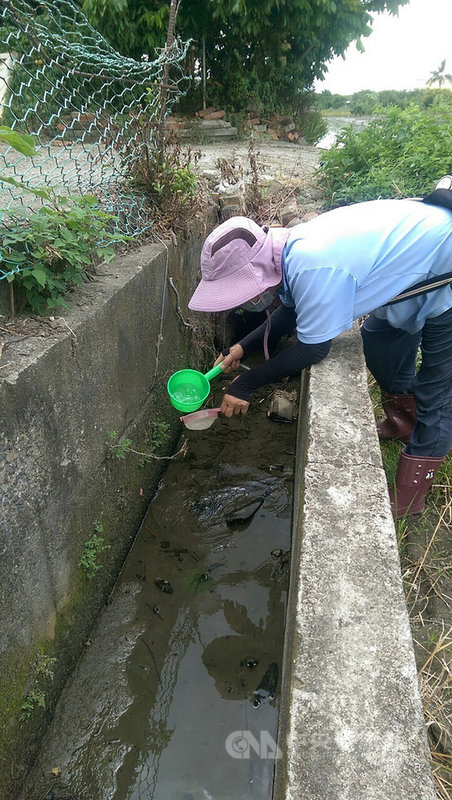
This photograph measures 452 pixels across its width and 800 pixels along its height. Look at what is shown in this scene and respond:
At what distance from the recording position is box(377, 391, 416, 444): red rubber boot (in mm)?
2885

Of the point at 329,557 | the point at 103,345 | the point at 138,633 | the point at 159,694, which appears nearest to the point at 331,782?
the point at 329,557

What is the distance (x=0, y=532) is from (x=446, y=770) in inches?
64.0

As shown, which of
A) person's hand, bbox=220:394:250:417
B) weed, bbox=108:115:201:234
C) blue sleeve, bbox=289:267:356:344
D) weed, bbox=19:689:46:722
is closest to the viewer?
weed, bbox=19:689:46:722

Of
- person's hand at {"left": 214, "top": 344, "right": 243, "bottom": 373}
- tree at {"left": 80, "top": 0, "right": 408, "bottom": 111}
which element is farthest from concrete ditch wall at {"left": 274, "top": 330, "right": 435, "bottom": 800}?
tree at {"left": 80, "top": 0, "right": 408, "bottom": 111}

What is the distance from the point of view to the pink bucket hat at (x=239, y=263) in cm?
213

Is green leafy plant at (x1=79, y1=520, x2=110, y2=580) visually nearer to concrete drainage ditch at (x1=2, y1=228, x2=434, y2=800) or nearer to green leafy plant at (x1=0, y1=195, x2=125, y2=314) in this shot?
concrete drainage ditch at (x1=2, y1=228, x2=434, y2=800)

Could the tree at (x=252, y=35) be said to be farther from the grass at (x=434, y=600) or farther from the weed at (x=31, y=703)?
the weed at (x=31, y=703)

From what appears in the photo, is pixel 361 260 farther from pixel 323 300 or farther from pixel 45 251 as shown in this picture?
pixel 45 251

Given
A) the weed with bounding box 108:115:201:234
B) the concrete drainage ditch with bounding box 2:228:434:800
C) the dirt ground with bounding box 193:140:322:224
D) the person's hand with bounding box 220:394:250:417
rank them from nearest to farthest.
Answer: the concrete drainage ditch with bounding box 2:228:434:800, the person's hand with bounding box 220:394:250:417, the weed with bounding box 108:115:201:234, the dirt ground with bounding box 193:140:322:224

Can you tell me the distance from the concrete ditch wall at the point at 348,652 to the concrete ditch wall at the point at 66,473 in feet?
3.16

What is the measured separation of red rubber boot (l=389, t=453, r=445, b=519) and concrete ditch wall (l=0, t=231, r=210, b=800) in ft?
4.63

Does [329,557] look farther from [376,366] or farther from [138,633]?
[376,366]

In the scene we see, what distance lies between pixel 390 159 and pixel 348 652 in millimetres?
4308

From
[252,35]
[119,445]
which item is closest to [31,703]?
[119,445]
